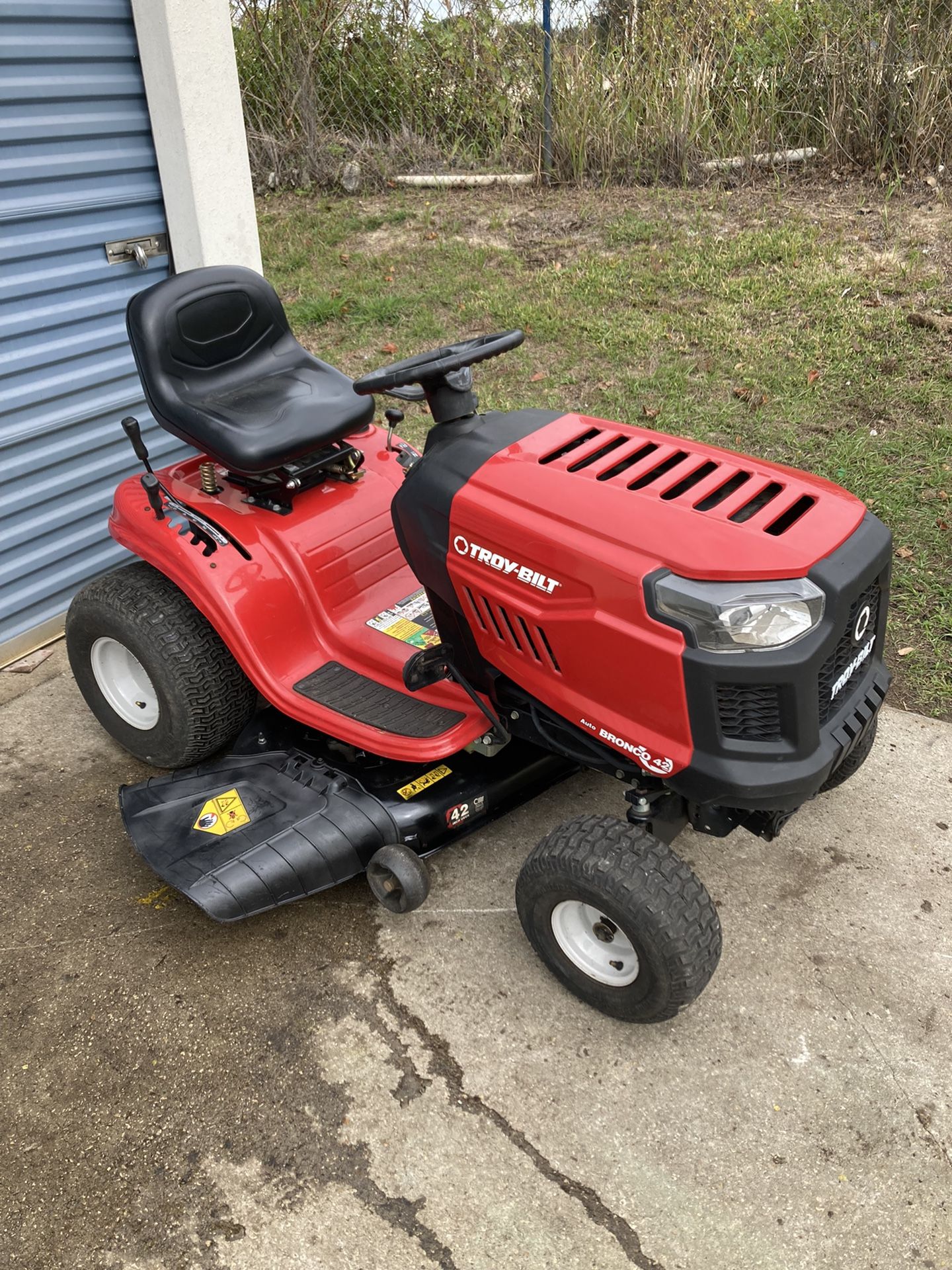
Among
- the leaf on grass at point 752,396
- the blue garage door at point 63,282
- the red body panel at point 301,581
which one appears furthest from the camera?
the leaf on grass at point 752,396

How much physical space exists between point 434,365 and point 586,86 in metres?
5.53

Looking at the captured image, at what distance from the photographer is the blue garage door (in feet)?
11.9

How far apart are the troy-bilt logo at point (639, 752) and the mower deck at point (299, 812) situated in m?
0.51

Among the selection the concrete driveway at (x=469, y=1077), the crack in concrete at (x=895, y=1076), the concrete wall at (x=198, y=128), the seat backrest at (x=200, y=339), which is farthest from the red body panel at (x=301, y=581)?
the concrete wall at (x=198, y=128)

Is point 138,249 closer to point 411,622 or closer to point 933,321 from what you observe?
point 411,622

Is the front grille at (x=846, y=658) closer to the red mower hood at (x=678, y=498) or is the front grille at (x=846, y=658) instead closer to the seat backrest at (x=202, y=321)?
the red mower hood at (x=678, y=498)

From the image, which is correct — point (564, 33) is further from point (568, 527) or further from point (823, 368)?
point (568, 527)

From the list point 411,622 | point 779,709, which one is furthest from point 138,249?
point 779,709

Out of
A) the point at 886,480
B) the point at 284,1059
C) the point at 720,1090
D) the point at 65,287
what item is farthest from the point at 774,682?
the point at 65,287

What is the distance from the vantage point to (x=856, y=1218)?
203 centimetres

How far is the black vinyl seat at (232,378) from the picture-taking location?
2885mm

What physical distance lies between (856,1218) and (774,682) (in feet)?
3.45

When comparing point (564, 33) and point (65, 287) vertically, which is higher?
point (564, 33)

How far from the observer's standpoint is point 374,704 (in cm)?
281
